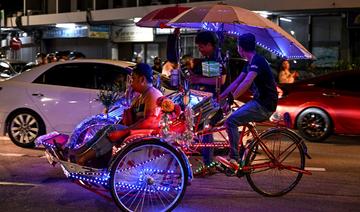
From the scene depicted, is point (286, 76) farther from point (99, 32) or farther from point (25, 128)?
point (99, 32)

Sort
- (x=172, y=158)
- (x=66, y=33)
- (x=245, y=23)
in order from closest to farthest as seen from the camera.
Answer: (x=172, y=158)
(x=245, y=23)
(x=66, y=33)

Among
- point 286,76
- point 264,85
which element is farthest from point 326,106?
point 264,85

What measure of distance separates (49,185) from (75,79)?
3.22 metres

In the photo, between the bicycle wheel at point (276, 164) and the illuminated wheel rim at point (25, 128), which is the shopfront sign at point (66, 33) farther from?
the bicycle wheel at point (276, 164)

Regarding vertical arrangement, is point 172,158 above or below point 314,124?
above

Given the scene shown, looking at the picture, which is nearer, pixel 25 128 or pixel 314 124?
pixel 25 128

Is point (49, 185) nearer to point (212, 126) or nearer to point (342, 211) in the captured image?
point (212, 126)

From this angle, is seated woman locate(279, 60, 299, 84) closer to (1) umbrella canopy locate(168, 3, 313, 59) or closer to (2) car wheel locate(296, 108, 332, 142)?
(2) car wheel locate(296, 108, 332, 142)

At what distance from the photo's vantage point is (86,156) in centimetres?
585

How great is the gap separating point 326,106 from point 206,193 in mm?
5606

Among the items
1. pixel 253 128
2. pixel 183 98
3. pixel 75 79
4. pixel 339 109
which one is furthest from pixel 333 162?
pixel 75 79

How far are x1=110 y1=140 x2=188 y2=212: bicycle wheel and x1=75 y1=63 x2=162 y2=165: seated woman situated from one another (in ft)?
1.00

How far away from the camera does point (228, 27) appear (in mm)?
7633

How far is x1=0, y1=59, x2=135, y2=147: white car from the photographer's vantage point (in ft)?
32.3
